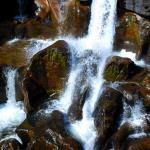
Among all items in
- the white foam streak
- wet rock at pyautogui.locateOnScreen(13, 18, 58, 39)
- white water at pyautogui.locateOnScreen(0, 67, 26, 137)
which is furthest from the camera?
wet rock at pyautogui.locateOnScreen(13, 18, 58, 39)

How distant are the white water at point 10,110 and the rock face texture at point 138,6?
5.30 meters

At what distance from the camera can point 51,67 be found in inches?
658

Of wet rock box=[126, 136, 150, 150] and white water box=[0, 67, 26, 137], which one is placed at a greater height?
wet rock box=[126, 136, 150, 150]

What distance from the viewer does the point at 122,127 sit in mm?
14781

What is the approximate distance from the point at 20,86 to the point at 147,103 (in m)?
4.93

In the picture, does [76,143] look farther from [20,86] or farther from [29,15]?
[29,15]

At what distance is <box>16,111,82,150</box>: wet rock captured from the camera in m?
14.4

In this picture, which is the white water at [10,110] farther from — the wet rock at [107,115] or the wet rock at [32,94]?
the wet rock at [107,115]

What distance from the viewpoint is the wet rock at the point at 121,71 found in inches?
635

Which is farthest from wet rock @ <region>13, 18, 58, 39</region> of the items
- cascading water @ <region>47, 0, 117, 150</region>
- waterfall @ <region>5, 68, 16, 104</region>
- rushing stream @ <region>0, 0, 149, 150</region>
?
waterfall @ <region>5, 68, 16, 104</region>

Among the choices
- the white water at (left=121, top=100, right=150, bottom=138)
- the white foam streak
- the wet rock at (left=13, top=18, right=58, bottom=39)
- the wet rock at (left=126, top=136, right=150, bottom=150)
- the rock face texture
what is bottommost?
the wet rock at (left=126, top=136, right=150, bottom=150)

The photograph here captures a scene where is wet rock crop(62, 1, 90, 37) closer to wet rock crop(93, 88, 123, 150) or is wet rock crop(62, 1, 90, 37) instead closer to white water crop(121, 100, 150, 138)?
wet rock crop(93, 88, 123, 150)

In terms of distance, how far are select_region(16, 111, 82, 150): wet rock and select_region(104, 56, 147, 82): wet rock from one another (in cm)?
251

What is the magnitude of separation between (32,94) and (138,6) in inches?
220
